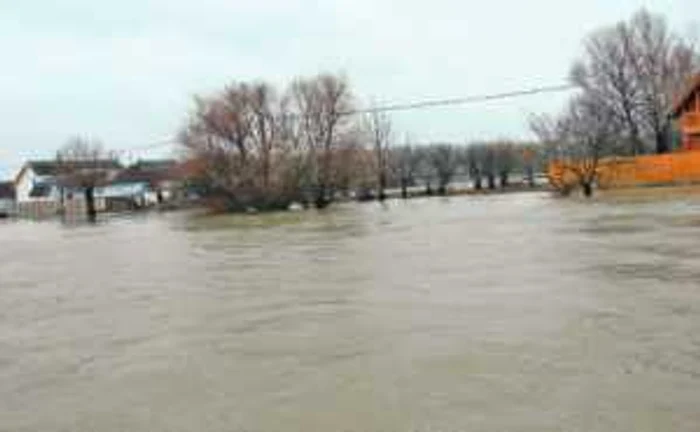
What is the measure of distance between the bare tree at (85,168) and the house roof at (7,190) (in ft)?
88.9

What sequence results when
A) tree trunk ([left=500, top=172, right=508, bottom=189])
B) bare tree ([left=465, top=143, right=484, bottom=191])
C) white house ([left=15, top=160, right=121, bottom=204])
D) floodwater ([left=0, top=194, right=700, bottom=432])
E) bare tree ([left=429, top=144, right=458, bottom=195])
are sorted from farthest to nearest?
white house ([left=15, top=160, right=121, bottom=204])
bare tree ([left=465, top=143, right=484, bottom=191])
tree trunk ([left=500, top=172, right=508, bottom=189])
bare tree ([left=429, top=144, right=458, bottom=195])
floodwater ([left=0, top=194, right=700, bottom=432])

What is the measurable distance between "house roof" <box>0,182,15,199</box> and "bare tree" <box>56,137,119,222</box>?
88.9ft

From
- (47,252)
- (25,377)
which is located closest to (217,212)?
(47,252)

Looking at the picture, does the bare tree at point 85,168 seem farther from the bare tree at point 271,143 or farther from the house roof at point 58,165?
the bare tree at point 271,143

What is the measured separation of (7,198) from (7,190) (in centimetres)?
442

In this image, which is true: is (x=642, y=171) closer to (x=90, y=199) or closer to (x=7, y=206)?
(x=90, y=199)

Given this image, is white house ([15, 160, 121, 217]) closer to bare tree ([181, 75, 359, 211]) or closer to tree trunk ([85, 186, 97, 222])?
tree trunk ([85, 186, 97, 222])

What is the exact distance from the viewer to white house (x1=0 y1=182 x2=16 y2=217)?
12823cm

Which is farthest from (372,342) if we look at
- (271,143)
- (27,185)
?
(27,185)

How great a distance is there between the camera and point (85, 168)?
11538cm

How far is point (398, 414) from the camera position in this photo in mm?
Answer: 9266

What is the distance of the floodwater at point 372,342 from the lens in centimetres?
948

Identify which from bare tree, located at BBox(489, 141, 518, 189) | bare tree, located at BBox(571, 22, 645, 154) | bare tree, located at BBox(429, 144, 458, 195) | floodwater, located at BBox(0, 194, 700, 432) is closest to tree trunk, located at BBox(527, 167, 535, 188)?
bare tree, located at BBox(489, 141, 518, 189)

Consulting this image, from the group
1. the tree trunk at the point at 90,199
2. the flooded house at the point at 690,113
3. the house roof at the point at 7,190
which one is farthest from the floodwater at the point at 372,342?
the house roof at the point at 7,190
